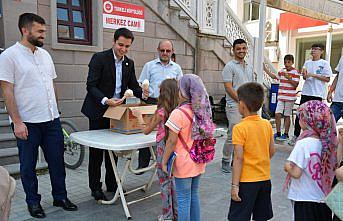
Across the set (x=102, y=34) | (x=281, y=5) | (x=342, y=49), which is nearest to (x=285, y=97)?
(x=281, y=5)

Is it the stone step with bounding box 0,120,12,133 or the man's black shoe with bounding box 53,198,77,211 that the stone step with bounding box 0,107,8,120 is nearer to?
the stone step with bounding box 0,120,12,133

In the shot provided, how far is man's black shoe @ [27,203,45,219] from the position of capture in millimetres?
3107

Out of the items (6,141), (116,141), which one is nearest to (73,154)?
(6,141)

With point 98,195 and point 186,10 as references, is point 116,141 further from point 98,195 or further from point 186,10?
point 186,10

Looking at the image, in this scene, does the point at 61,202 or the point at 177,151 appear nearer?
the point at 177,151

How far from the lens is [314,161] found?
83.5 inches

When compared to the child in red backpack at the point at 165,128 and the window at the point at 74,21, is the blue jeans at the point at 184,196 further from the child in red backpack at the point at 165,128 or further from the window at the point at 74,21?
the window at the point at 74,21

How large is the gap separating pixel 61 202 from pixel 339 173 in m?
2.64

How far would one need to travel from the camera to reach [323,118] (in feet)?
6.86

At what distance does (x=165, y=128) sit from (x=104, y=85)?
1.02 m

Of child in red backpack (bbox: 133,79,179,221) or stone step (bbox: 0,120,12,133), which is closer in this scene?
Answer: child in red backpack (bbox: 133,79,179,221)

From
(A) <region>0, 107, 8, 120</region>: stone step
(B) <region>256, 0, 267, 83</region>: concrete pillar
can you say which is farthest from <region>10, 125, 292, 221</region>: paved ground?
(B) <region>256, 0, 267, 83</region>: concrete pillar

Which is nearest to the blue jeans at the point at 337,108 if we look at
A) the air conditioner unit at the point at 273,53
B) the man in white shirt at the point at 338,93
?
the man in white shirt at the point at 338,93

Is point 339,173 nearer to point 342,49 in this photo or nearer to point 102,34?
point 102,34
